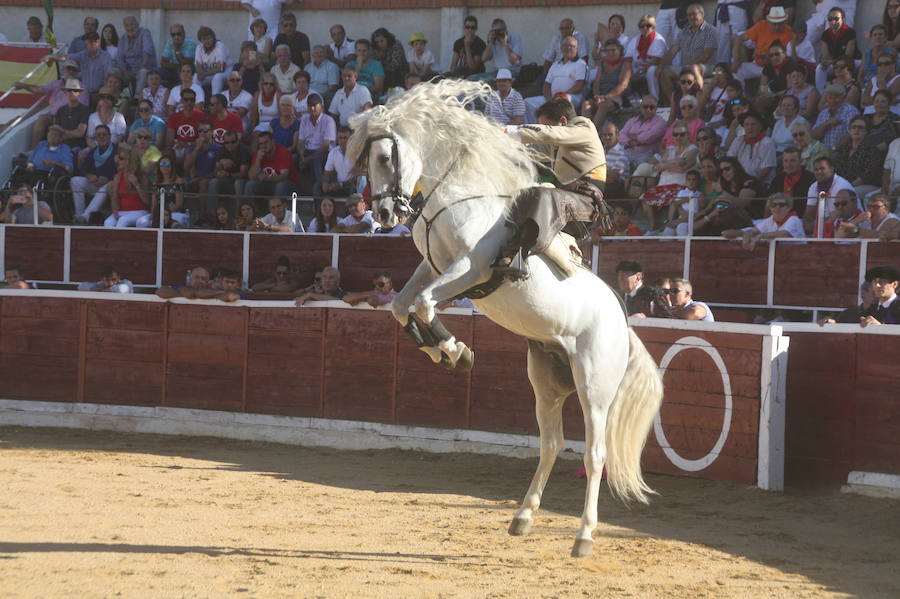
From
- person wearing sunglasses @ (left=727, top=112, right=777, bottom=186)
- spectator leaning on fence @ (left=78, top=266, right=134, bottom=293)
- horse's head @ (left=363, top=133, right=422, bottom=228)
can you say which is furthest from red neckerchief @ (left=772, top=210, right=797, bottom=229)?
spectator leaning on fence @ (left=78, top=266, right=134, bottom=293)

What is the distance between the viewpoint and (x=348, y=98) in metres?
12.8

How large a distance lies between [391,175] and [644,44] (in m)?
7.51

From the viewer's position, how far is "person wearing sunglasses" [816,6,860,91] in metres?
10.7

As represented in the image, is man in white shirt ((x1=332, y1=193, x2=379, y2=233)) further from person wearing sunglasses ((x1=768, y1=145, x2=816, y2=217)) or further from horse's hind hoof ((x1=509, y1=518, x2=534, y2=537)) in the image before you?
horse's hind hoof ((x1=509, y1=518, x2=534, y2=537))

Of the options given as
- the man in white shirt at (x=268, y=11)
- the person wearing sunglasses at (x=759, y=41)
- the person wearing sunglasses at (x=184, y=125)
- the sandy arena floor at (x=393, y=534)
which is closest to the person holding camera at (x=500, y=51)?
the person wearing sunglasses at (x=759, y=41)

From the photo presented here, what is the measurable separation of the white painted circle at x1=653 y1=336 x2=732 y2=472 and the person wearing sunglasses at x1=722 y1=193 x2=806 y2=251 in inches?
65.5

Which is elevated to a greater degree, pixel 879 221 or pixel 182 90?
pixel 182 90

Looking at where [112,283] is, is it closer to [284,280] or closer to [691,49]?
[284,280]

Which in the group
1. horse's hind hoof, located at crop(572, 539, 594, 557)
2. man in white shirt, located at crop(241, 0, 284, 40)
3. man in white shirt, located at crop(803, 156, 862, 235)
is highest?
man in white shirt, located at crop(241, 0, 284, 40)

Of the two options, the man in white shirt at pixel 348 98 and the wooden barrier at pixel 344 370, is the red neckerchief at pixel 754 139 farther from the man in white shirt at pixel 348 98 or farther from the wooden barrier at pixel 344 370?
the man in white shirt at pixel 348 98

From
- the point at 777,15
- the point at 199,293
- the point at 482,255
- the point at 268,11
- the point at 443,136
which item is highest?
the point at 268,11

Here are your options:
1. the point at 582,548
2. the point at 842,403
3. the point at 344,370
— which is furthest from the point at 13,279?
the point at 842,403

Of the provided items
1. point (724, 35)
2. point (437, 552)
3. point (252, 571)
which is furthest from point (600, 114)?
point (252, 571)

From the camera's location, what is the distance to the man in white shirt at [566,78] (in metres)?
12.2
